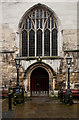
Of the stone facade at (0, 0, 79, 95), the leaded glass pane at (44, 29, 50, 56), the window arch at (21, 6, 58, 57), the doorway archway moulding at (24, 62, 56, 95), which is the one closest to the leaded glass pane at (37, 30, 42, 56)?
the window arch at (21, 6, 58, 57)

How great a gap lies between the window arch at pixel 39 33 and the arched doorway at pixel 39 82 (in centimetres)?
170

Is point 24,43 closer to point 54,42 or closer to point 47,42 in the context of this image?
point 47,42

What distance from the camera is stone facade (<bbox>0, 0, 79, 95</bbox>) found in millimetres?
14641

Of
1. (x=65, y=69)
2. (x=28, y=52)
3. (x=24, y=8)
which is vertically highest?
(x=24, y=8)

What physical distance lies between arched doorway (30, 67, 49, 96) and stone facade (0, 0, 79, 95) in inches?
29.0

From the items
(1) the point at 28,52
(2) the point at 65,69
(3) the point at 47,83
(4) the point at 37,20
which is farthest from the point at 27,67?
(4) the point at 37,20

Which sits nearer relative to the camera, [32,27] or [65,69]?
[65,69]

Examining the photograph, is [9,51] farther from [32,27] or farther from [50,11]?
[50,11]

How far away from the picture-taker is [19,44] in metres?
15.3

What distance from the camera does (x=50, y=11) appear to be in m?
15.1

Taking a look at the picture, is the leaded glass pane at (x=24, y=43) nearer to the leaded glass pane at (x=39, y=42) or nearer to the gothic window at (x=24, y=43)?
the gothic window at (x=24, y=43)

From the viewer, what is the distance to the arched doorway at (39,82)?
50.4 feet

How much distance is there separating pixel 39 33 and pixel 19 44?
7.11ft

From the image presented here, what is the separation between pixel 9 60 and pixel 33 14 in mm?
4902
